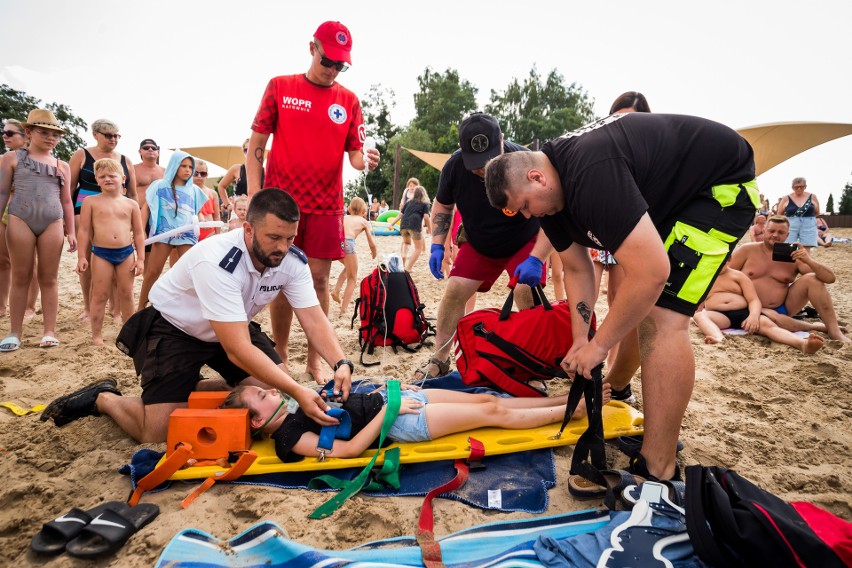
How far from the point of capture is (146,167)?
5.49 meters

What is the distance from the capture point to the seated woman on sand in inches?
90.4

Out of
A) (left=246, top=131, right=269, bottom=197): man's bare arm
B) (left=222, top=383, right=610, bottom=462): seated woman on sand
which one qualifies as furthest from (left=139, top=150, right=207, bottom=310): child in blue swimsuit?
(left=222, top=383, right=610, bottom=462): seated woman on sand

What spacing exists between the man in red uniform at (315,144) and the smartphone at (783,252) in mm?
4228

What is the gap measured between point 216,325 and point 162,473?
0.67 m

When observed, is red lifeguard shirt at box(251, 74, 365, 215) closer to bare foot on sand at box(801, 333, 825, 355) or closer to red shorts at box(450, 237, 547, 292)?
red shorts at box(450, 237, 547, 292)

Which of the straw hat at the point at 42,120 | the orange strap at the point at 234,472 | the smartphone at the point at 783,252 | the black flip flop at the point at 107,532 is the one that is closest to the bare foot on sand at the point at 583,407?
the orange strap at the point at 234,472

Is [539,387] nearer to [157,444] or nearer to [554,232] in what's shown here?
[554,232]

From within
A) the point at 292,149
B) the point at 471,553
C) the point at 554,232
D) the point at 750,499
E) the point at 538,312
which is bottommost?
the point at 471,553

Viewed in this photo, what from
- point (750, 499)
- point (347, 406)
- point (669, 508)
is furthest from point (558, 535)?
point (347, 406)

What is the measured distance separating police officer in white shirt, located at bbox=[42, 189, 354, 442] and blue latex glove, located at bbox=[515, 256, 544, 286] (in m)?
1.19

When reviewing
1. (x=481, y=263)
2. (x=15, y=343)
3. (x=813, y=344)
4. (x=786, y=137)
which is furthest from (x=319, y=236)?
(x=786, y=137)

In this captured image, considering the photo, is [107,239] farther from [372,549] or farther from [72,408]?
[372,549]

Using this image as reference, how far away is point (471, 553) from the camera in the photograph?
1.66 m

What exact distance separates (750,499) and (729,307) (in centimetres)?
399
